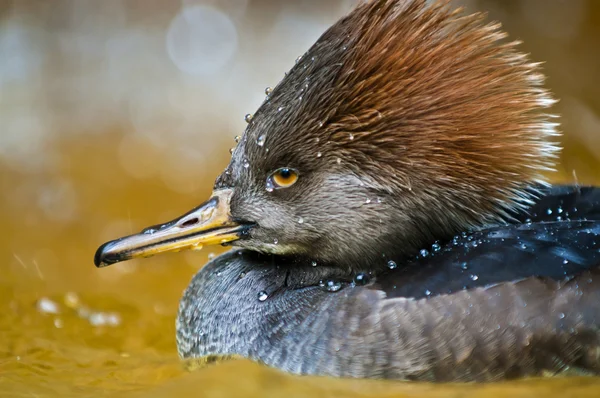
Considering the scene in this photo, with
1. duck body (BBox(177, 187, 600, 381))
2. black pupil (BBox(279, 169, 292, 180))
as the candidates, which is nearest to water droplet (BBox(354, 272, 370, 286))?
duck body (BBox(177, 187, 600, 381))

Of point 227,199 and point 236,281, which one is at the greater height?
point 227,199

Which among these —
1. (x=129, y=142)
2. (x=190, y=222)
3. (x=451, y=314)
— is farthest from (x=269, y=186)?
(x=129, y=142)

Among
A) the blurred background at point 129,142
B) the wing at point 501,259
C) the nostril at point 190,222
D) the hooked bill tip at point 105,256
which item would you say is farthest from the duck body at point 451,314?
the hooked bill tip at point 105,256

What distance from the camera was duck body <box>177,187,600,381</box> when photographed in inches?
121

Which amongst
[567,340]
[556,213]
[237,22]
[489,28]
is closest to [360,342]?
[567,340]

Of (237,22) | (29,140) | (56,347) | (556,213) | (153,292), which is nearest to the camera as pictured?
(556,213)

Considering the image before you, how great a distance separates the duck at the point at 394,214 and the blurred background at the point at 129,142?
250 mm

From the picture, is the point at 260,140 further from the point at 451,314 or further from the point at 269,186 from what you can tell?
the point at 451,314

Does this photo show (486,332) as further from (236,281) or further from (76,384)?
(76,384)

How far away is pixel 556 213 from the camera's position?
3768mm

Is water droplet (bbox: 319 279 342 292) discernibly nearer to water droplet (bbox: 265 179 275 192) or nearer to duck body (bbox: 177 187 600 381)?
duck body (bbox: 177 187 600 381)

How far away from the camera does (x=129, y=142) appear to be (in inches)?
282

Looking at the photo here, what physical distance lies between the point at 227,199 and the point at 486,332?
1358 mm

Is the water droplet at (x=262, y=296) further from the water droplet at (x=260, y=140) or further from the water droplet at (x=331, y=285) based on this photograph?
the water droplet at (x=260, y=140)
